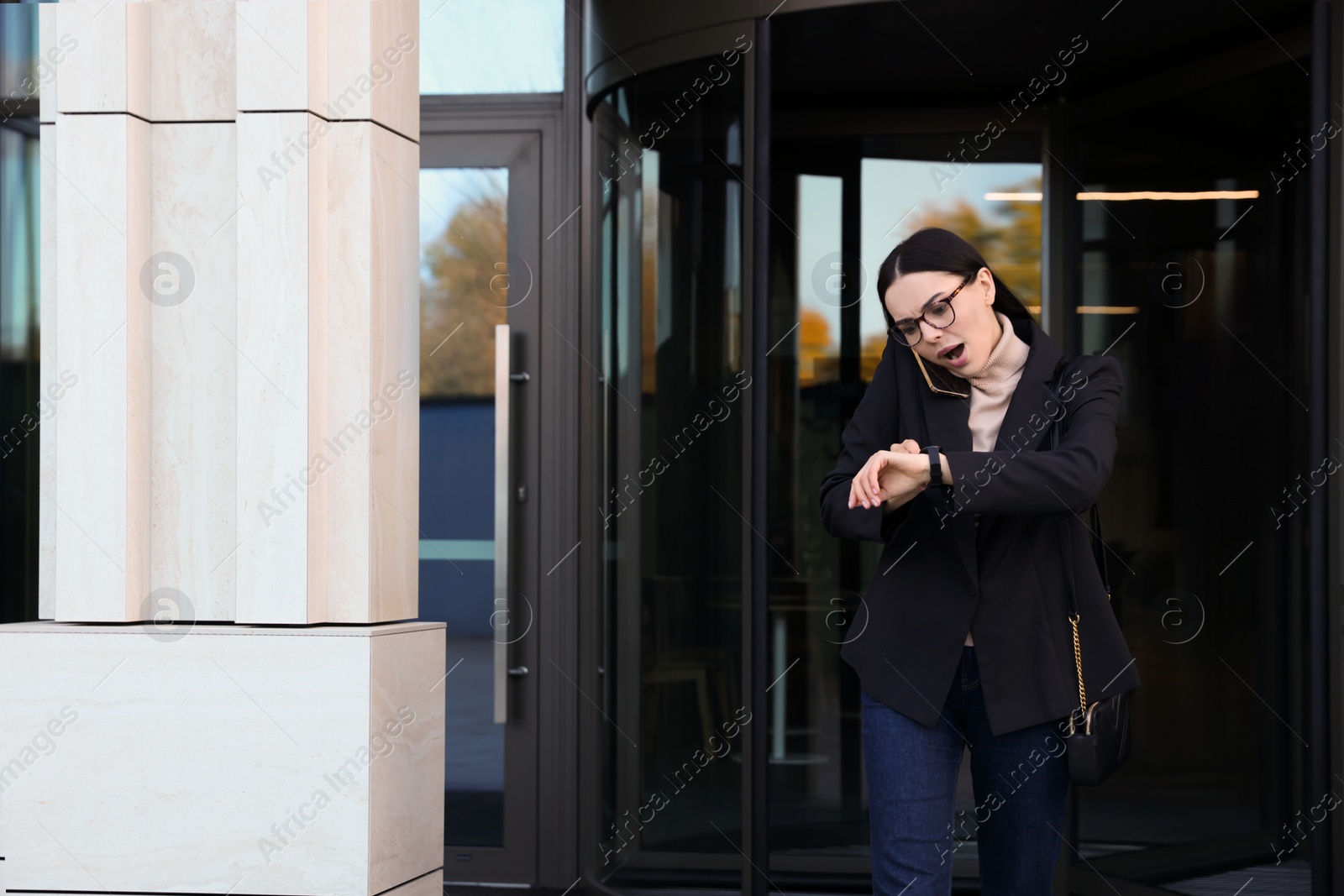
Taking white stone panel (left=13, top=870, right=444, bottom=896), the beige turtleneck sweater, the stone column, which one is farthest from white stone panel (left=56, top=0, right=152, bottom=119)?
the beige turtleneck sweater

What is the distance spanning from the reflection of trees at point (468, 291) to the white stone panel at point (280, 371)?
2.41 metres

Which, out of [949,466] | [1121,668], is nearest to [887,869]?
[1121,668]

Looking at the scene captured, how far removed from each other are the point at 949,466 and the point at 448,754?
3.23 metres

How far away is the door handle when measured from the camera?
4.71 metres

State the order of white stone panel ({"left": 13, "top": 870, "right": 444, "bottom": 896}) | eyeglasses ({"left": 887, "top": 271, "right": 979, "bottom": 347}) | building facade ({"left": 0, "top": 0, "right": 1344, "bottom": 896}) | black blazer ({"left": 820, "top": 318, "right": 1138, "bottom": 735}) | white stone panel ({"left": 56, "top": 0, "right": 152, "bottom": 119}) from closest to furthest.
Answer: black blazer ({"left": 820, "top": 318, "right": 1138, "bottom": 735})
eyeglasses ({"left": 887, "top": 271, "right": 979, "bottom": 347})
white stone panel ({"left": 13, "top": 870, "right": 444, "bottom": 896})
white stone panel ({"left": 56, "top": 0, "right": 152, "bottom": 119})
building facade ({"left": 0, "top": 0, "right": 1344, "bottom": 896})

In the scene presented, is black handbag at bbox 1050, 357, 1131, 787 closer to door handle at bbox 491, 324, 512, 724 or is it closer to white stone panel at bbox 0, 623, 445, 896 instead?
white stone panel at bbox 0, 623, 445, 896

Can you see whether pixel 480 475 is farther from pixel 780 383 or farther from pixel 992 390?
Result: pixel 992 390

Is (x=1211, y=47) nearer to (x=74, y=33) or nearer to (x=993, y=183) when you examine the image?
(x=993, y=183)

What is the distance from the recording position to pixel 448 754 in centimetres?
493

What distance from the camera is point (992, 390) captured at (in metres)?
2.36

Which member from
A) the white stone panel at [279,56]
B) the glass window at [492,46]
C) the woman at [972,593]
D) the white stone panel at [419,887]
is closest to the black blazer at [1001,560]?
the woman at [972,593]

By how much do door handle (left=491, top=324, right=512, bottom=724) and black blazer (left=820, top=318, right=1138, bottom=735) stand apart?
97.1 inches

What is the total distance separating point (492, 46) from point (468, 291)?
901 millimetres

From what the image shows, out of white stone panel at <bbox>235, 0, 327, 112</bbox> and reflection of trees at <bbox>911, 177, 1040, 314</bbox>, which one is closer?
white stone panel at <bbox>235, 0, 327, 112</bbox>
